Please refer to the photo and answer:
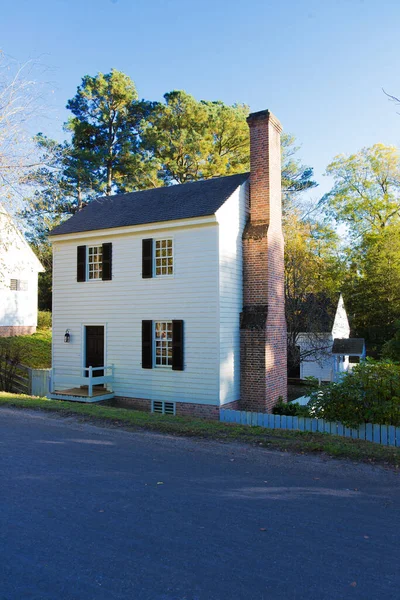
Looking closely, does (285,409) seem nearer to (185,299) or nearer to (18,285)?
(185,299)

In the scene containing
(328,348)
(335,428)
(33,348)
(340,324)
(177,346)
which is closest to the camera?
(335,428)

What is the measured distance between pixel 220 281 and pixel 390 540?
9.17m

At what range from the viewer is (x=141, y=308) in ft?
46.0

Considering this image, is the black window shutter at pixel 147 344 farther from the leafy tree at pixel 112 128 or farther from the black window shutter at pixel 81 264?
the leafy tree at pixel 112 128

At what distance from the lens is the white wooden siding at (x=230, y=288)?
12742 millimetres

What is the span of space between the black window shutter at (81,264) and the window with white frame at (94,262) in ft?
0.48

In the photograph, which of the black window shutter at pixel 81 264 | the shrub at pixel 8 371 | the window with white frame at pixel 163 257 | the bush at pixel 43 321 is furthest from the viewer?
the bush at pixel 43 321

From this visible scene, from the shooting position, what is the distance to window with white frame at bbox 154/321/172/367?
13570 mm

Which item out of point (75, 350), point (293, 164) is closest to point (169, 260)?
point (75, 350)

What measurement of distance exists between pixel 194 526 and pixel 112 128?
28.8 meters

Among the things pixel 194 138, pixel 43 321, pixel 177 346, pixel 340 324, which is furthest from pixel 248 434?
pixel 194 138

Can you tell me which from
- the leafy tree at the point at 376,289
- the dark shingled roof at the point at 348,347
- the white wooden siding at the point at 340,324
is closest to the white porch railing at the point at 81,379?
the dark shingled roof at the point at 348,347

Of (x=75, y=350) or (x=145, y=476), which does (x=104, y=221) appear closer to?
(x=75, y=350)

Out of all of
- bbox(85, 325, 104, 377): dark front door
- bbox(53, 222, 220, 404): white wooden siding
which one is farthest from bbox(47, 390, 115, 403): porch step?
bbox(85, 325, 104, 377): dark front door
